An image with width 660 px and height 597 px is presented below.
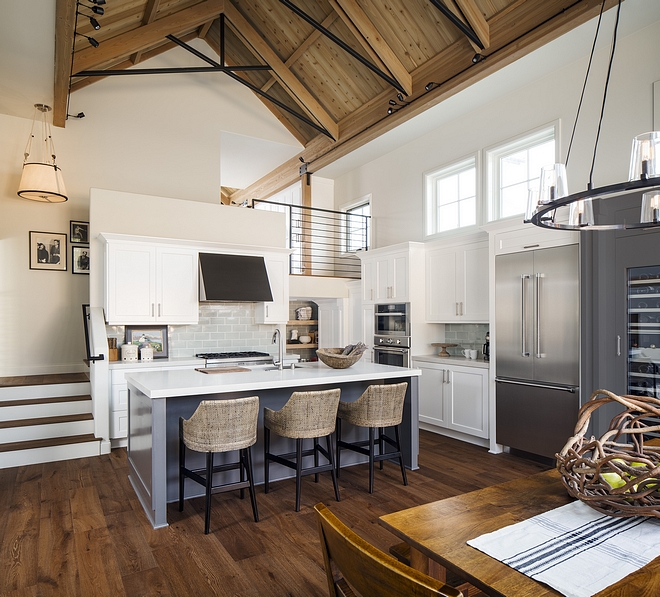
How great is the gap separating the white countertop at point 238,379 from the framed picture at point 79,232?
3776mm

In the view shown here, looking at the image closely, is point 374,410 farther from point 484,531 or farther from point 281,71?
point 281,71

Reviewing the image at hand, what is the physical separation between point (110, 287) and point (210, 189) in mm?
2863

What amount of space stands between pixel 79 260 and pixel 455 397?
17.8ft

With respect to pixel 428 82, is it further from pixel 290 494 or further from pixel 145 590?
pixel 145 590

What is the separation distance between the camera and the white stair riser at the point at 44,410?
17.2 ft

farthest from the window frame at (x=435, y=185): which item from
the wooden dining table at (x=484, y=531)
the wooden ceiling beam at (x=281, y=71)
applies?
the wooden dining table at (x=484, y=531)

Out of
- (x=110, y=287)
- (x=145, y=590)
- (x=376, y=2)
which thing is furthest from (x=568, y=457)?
(x=376, y=2)

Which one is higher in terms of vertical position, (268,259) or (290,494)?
(268,259)

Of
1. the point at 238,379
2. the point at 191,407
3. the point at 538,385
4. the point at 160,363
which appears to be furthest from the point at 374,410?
the point at 160,363

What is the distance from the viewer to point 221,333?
22.4 feet

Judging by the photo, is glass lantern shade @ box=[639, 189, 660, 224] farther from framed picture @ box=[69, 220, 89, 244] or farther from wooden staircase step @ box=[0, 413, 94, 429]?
framed picture @ box=[69, 220, 89, 244]

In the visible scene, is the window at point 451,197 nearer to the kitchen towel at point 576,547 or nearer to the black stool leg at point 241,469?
the black stool leg at point 241,469

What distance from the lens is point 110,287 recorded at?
5691mm

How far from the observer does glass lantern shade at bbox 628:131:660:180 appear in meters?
1.62
